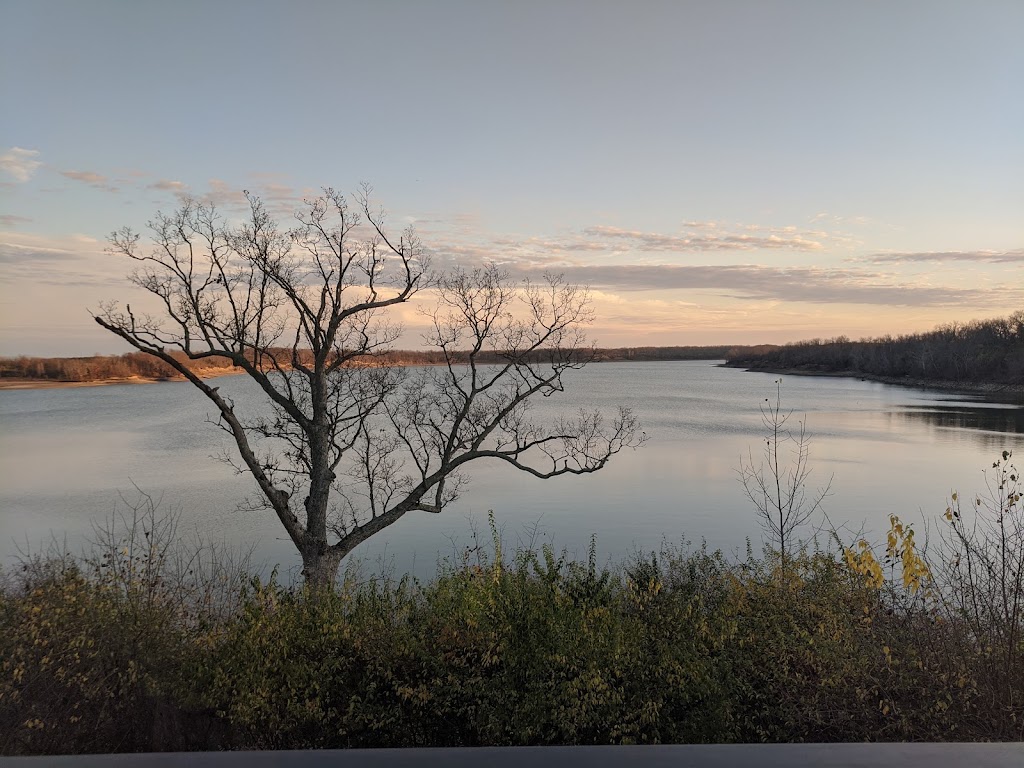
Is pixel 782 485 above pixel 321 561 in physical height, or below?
below

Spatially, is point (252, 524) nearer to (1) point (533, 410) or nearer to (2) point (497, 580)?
(2) point (497, 580)

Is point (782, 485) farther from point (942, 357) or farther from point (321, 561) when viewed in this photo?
point (942, 357)

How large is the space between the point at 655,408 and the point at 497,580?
141ft

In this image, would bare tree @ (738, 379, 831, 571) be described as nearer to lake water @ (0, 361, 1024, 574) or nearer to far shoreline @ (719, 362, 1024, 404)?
lake water @ (0, 361, 1024, 574)

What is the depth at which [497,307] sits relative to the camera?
46.4ft

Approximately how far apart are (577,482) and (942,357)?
6449cm

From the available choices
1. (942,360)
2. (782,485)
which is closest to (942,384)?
(942,360)

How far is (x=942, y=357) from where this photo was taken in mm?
72500

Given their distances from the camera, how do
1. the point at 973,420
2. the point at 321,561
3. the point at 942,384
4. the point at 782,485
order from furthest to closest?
1. the point at 942,384
2. the point at 973,420
3. the point at 782,485
4. the point at 321,561

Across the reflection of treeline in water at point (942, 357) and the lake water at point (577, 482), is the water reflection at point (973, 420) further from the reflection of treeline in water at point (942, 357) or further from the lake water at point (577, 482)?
the reflection of treeline in water at point (942, 357)

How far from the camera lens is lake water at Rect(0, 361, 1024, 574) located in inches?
642

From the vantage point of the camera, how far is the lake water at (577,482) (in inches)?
642

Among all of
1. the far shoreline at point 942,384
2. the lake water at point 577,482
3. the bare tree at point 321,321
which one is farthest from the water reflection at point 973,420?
the bare tree at point 321,321

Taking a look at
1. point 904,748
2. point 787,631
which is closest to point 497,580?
point 787,631
